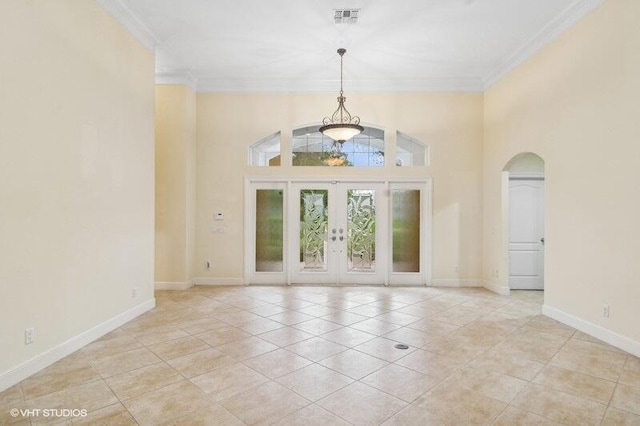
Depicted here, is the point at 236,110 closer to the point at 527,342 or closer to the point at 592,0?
the point at 592,0

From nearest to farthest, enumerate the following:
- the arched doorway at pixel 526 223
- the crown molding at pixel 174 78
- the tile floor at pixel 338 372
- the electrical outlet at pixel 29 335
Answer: the tile floor at pixel 338 372
the electrical outlet at pixel 29 335
the crown molding at pixel 174 78
the arched doorway at pixel 526 223

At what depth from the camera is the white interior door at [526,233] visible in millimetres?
6848

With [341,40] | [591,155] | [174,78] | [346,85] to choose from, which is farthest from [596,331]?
[174,78]

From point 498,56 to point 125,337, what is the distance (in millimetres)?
6814

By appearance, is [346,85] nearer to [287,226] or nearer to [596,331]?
[287,226]

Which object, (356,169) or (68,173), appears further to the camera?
(356,169)

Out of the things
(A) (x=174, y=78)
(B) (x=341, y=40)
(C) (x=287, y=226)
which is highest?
(B) (x=341, y=40)

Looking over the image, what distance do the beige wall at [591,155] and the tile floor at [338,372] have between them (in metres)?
0.55

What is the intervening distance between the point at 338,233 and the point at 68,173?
4.66 meters

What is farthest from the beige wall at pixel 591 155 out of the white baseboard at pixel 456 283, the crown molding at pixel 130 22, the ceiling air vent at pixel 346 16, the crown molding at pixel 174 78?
the crown molding at pixel 174 78

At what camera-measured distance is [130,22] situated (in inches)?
187

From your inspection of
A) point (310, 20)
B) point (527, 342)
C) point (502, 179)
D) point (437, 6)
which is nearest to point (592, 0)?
point (437, 6)

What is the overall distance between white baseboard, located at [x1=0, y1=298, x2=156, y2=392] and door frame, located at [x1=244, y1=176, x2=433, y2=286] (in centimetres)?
241

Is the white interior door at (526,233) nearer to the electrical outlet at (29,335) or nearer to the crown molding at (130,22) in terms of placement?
the crown molding at (130,22)
